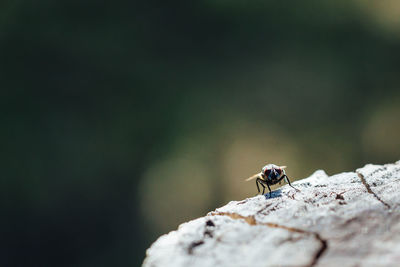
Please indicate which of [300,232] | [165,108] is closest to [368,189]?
[300,232]

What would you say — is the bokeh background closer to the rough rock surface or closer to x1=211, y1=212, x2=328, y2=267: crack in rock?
Result: the rough rock surface

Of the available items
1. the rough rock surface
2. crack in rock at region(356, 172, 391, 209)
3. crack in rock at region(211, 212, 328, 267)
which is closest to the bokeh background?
crack in rock at region(356, 172, 391, 209)

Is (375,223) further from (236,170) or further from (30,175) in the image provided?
(30,175)

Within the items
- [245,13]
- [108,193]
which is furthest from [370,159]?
[108,193]

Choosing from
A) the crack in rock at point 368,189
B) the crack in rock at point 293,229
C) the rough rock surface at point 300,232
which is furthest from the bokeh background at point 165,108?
the crack in rock at point 293,229

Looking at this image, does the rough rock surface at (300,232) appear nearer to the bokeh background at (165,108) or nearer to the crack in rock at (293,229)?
the crack in rock at (293,229)

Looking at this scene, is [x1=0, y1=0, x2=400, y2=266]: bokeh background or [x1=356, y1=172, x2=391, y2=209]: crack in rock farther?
[x1=0, y1=0, x2=400, y2=266]: bokeh background
